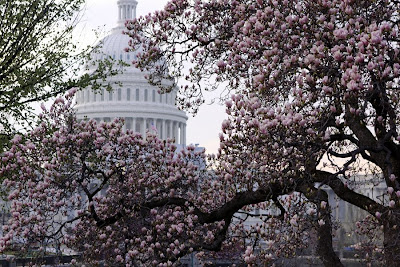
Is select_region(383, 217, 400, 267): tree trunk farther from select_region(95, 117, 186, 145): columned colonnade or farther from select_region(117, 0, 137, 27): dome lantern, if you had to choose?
select_region(117, 0, 137, 27): dome lantern

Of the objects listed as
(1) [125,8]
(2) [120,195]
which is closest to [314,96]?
(2) [120,195]

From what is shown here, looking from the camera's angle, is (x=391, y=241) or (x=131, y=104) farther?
(x=131, y=104)

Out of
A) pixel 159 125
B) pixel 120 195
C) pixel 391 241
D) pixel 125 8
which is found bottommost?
pixel 391 241

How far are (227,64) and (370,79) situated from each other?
312 centimetres

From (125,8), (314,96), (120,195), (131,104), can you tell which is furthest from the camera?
(125,8)

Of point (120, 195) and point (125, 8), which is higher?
point (125, 8)

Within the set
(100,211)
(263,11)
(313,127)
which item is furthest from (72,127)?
(313,127)

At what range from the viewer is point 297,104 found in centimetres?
839

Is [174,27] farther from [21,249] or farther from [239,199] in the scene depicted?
[21,249]

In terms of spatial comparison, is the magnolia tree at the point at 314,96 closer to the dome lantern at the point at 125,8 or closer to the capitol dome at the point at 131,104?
the capitol dome at the point at 131,104

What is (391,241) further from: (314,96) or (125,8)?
(125,8)

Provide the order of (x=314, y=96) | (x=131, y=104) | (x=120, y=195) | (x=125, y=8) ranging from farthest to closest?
(x=125, y=8)
(x=131, y=104)
(x=120, y=195)
(x=314, y=96)

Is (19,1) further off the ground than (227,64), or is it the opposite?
(19,1)

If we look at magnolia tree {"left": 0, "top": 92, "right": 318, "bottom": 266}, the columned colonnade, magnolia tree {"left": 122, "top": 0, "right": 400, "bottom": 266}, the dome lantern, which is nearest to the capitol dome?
the columned colonnade
